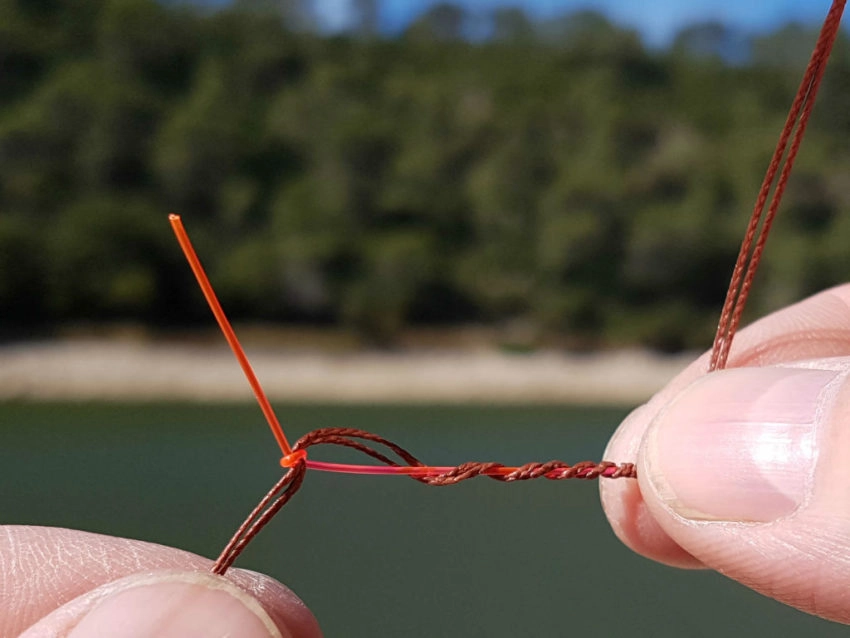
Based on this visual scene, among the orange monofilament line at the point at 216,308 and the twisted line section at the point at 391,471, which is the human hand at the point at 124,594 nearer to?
the twisted line section at the point at 391,471

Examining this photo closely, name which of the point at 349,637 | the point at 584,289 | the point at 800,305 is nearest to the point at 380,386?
the point at 584,289

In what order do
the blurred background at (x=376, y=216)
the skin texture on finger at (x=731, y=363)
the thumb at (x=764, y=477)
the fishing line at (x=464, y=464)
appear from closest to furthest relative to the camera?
the thumb at (x=764, y=477), the fishing line at (x=464, y=464), the skin texture on finger at (x=731, y=363), the blurred background at (x=376, y=216)

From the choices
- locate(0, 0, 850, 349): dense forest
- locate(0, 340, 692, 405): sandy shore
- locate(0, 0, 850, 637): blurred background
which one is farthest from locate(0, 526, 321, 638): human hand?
locate(0, 0, 850, 349): dense forest

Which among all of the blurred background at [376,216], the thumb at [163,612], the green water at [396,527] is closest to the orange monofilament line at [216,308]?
the thumb at [163,612]

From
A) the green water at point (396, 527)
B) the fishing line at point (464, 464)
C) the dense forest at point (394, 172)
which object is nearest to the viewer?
the fishing line at point (464, 464)

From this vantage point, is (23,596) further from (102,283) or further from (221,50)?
(221,50)

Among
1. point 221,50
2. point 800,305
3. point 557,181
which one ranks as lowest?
point 800,305
